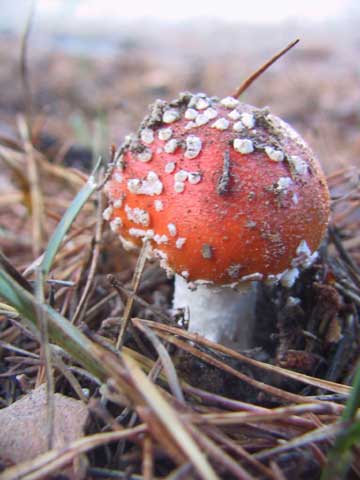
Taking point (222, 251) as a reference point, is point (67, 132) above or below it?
above

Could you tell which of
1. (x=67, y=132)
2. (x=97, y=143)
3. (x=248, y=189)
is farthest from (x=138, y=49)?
(x=248, y=189)

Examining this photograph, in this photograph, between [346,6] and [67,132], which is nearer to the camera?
[67,132]

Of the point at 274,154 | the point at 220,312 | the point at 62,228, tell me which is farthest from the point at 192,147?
the point at 220,312

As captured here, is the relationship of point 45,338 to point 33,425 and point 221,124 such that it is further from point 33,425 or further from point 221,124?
point 221,124

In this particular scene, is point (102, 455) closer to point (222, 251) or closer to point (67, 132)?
point (222, 251)

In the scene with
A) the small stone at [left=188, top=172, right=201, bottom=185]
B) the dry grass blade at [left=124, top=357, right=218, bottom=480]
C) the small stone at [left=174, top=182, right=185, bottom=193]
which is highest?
the small stone at [left=188, top=172, right=201, bottom=185]

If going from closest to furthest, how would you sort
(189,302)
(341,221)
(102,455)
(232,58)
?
1. (102,455)
2. (189,302)
3. (341,221)
4. (232,58)

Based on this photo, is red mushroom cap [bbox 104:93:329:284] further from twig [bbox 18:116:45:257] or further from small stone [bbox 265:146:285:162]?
twig [bbox 18:116:45:257]

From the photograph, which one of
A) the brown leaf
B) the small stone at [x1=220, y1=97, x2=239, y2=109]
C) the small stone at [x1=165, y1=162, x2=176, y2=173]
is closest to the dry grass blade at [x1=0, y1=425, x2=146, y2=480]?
the brown leaf
